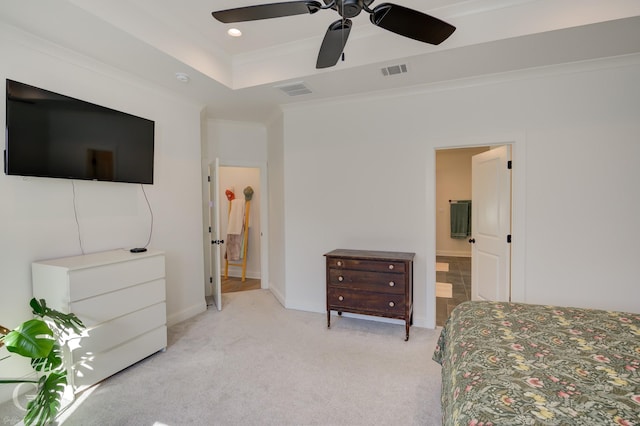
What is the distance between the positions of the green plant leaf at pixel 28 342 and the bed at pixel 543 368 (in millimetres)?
1925

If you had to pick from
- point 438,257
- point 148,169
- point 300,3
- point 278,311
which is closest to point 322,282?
point 278,311

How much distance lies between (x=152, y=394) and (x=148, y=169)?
2016 mm

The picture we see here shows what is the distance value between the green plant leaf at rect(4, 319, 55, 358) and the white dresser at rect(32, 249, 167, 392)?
0.55 meters

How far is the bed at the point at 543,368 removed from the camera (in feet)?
3.22

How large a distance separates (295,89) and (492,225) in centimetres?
269

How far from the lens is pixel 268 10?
1.64m

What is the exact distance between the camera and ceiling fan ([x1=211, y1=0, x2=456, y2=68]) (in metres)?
1.60

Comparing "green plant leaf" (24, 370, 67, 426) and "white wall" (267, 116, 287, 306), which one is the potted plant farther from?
"white wall" (267, 116, 287, 306)

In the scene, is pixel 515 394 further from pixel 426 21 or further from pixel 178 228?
pixel 178 228

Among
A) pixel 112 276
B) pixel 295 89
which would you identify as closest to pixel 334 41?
pixel 295 89

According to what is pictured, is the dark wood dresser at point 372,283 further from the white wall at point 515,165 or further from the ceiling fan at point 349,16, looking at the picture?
the ceiling fan at point 349,16

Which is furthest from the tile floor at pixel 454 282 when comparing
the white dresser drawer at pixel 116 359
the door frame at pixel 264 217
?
the white dresser drawer at pixel 116 359

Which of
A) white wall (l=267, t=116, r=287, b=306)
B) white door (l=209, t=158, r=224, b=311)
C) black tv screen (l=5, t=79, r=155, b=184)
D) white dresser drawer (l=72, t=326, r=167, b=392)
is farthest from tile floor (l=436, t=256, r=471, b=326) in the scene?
black tv screen (l=5, t=79, r=155, b=184)

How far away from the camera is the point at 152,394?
7.08 feet
